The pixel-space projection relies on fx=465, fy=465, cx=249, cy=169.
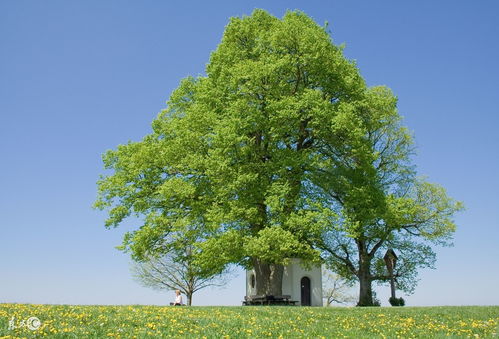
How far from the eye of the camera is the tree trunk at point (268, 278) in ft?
91.0

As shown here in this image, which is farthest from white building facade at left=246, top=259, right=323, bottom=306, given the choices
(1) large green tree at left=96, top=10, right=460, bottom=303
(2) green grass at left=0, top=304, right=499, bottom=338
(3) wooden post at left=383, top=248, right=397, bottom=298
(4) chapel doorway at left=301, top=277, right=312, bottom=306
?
(2) green grass at left=0, top=304, right=499, bottom=338

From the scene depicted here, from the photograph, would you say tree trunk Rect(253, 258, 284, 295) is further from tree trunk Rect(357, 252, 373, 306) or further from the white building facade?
tree trunk Rect(357, 252, 373, 306)

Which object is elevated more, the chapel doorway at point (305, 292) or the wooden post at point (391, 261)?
the wooden post at point (391, 261)

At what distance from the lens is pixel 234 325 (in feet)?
45.0

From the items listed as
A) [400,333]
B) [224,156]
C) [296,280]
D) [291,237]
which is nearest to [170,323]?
[400,333]

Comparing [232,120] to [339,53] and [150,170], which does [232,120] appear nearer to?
[150,170]

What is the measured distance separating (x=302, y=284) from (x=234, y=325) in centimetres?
1908

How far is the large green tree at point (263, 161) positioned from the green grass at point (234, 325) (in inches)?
319

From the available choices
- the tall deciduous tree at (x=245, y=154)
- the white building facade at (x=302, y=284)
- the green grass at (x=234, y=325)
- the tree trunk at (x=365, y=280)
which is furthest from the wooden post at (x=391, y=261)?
the green grass at (x=234, y=325)

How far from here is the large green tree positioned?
1009 inches

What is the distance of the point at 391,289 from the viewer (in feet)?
108

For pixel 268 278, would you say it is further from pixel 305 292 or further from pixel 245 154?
pixel 245 154

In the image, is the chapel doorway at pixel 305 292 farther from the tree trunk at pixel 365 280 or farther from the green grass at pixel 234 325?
the green grass at pixel 234 325

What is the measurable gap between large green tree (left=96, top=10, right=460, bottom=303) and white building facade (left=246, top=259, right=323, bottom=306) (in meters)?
2.71
